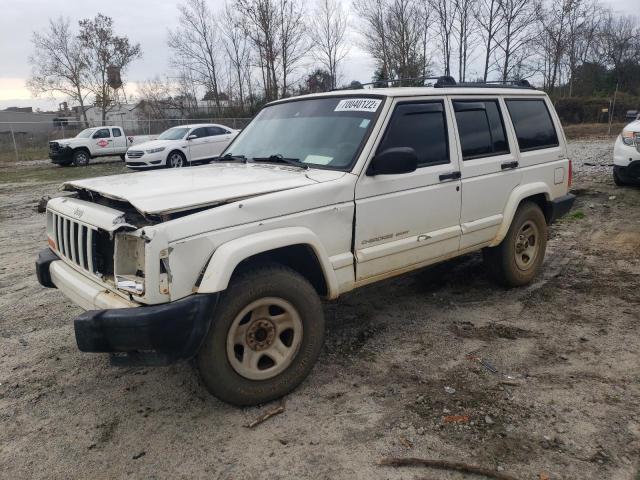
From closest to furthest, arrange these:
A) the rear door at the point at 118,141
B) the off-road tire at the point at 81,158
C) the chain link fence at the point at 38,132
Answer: the off-road tire at the point at 81,158
the rear door at the point at 118,141
the chain link fence at the point at 38,132

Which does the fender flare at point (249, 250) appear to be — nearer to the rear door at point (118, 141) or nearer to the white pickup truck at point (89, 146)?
the white pickup truck at point (89, 146)

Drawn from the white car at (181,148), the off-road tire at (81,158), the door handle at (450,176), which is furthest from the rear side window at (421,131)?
the off-road tire at (81,158)

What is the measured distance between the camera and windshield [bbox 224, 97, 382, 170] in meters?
3.74

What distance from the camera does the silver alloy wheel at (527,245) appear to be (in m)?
5.15

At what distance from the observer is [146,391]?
343 centimetres

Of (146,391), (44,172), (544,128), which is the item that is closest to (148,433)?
(146,391)

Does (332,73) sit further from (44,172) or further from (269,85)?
(44,172)

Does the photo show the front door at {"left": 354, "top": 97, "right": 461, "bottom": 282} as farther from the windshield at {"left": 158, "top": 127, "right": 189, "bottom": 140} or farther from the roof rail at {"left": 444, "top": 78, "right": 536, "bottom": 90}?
the windshield at {"left": 158, "top": 127, "right": 189, "bottom": 140}

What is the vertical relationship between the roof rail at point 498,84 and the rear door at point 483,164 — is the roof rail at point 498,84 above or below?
above

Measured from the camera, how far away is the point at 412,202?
3.89m

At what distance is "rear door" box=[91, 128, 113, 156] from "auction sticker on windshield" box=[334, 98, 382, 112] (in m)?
20.7

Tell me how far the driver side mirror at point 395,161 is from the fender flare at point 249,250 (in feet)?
2.38

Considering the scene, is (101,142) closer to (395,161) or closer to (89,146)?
(89,146)

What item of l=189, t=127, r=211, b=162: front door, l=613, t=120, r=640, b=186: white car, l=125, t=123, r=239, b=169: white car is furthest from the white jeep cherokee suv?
l=189, t=127, r=211, b=162: front door
